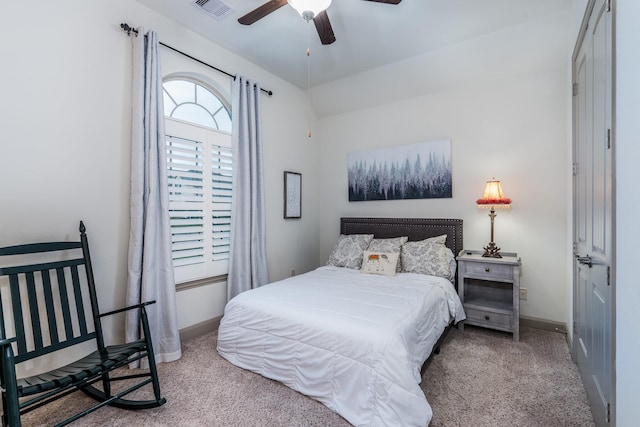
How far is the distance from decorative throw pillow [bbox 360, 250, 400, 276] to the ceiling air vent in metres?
2.68

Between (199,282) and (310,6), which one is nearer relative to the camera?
(310,6)

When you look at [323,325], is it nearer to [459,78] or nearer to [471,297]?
[471,297]

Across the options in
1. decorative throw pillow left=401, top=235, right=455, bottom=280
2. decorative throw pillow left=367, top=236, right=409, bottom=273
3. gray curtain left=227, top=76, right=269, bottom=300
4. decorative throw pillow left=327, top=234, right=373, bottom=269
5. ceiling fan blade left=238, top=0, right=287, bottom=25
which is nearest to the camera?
ceiling fan blade left=238, top=0, right=287, bottom=25

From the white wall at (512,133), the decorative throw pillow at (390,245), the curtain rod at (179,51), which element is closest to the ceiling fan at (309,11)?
the curtain rod at (179,51)

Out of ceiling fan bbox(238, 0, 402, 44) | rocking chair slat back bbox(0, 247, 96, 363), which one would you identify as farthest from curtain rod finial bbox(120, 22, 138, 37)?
rocking chair slat back bbox(0, 247, 96, 363)

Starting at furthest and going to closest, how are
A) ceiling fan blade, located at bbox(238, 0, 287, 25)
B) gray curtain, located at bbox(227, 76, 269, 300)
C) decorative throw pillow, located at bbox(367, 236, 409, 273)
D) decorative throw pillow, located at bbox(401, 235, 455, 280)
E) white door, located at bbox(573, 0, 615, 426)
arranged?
decorative throw pillow, located at bbox(367, 236, 409, 273), gray curtain, located at bbox(227, 76, 269, 300), decorative throw pillow, located at bbox(401, 235, 455, 280), ceiling fan blade, located at bbox(238, 0, 287, 25), white door, located at bbox(573, 0, 615, 426)

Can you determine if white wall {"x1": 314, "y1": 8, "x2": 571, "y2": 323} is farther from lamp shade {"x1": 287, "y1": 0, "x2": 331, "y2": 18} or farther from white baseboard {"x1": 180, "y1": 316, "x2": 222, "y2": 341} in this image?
white baseboard {"x1": 180, "y1": 316, "x2": 222, "y2": 341}

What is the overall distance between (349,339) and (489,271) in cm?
187

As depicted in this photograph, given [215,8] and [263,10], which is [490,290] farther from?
[215,8]

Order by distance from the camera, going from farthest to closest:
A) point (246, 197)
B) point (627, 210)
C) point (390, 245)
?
1. point (390, 245)
2. point (246, 197)
3. point (627, 210)

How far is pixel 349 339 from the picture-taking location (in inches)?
69.7

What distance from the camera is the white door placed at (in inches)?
53.6

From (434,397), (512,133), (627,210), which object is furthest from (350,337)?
(512,133)

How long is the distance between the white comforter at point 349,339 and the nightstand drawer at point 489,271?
357 millimetres
